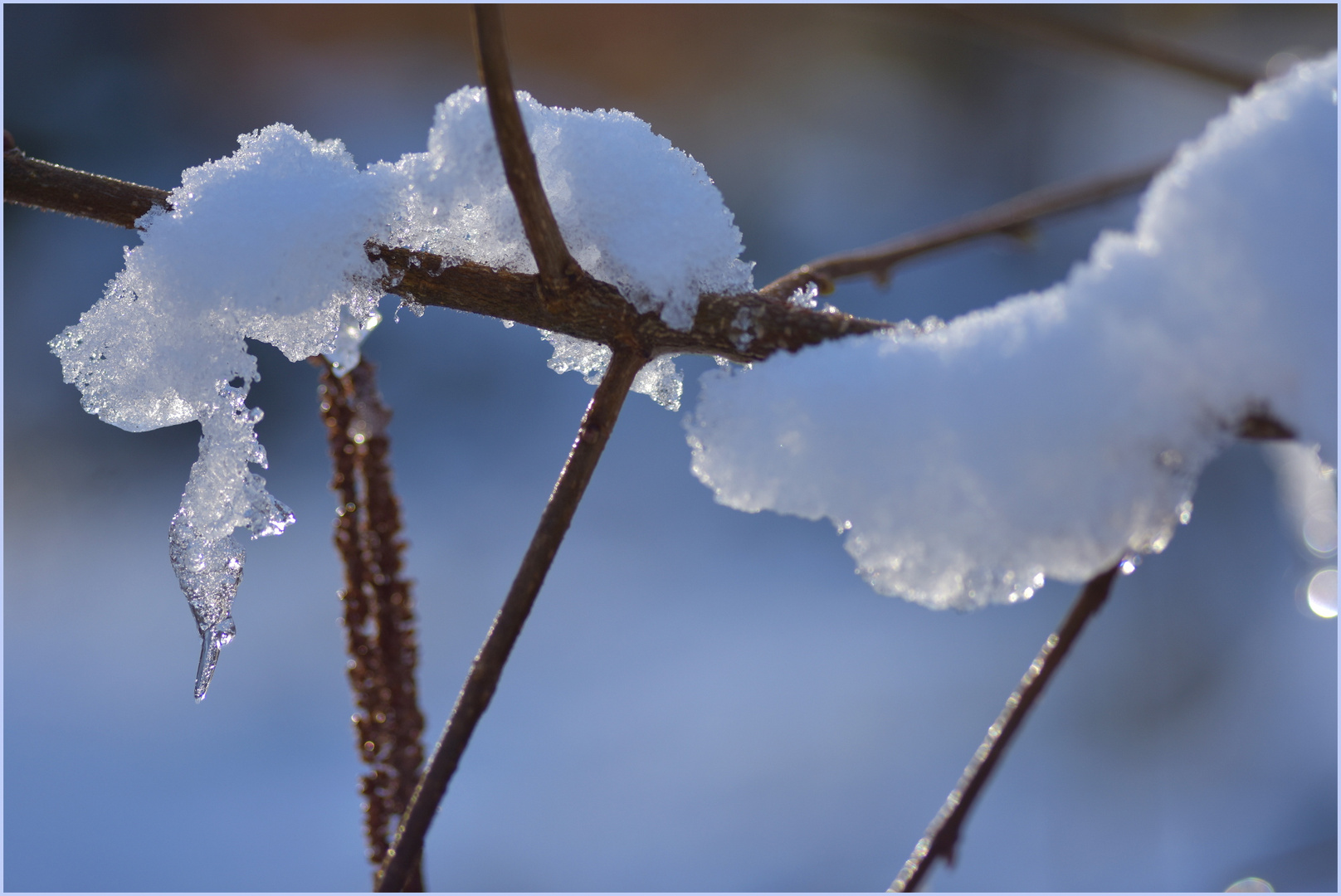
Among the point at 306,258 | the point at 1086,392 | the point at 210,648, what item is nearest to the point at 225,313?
the point at 306,258

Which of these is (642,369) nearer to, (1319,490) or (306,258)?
(306,258)

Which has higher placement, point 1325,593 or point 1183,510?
point 1325,593

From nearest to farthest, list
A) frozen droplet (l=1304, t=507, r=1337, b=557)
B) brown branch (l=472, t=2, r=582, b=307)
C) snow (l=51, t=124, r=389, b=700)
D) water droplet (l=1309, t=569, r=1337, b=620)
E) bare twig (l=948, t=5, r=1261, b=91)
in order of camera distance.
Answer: brown branch (l=472, t=2, r=582, b=307), snow (l=51, t=124, r=389, b=700), frozen droplet (l=1304, t=507, r=1337, b=557), bare twig (l=948, t=5, r=1261, b=91), water droplet (l=1309, t=569, r=1337, b=620)

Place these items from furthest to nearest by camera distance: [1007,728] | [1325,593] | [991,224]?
[1325,593], [991,224], [1007,728]

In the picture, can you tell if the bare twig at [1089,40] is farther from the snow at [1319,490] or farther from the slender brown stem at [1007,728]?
the slender brown stem at [1007,728]

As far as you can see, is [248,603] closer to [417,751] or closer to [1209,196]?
[417,751]

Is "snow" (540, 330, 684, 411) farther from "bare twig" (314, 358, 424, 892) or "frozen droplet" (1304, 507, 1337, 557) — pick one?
"frozen droplet" (1304, 507, 1337, 557)

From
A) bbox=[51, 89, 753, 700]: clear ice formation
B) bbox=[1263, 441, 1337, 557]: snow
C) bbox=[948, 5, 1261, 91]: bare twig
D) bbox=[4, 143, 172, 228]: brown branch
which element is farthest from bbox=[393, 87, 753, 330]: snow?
bbox=[948, 5, 1261, 91]: bare twig
